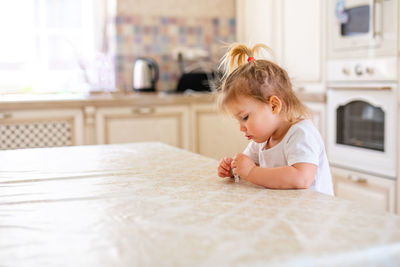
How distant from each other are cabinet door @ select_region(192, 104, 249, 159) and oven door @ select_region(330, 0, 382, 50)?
95cm

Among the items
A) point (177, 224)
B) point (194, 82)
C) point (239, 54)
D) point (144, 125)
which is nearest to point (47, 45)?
point (144, 125)

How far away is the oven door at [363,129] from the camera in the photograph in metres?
2.37

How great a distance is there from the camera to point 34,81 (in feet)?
11.4

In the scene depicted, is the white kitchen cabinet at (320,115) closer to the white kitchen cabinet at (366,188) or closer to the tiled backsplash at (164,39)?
the white kitchen cabinet at (366,188)

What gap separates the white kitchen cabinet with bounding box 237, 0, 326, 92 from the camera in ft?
9.56

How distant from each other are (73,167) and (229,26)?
2.98 meters

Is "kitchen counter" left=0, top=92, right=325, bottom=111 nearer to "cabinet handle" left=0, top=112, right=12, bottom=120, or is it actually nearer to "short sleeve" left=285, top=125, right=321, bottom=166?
"cabinet handle" left=0, top=112, right=12, bottom=120

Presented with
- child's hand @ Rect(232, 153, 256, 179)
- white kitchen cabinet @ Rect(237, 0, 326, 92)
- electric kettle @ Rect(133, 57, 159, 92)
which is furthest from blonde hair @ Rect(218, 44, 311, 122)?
electric kettle @ Rect(133, 57, 159, 92)

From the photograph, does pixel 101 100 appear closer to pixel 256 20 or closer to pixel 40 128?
pixel 40 128

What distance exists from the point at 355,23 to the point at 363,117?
499 mm

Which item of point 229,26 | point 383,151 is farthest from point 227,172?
point 229,26

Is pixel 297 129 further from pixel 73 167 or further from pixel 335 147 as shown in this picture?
pixel 335 147

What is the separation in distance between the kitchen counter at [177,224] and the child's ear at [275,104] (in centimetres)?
19

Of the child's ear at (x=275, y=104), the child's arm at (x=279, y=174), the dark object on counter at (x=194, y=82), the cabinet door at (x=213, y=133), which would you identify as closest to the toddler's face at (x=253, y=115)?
the child's ear at (x=275, y=104)
